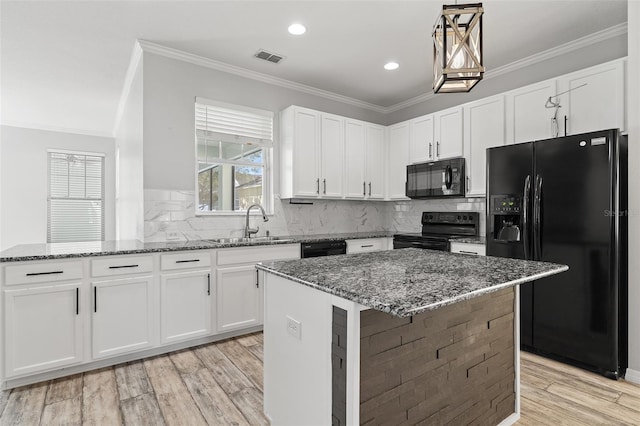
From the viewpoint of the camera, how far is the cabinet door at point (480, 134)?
348cm

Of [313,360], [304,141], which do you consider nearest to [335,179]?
[304,141]

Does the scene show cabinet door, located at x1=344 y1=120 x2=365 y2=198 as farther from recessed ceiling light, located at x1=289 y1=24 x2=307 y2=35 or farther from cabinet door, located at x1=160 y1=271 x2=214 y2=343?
cabinet door, located at x1=160 y1=271 x2=214 y2=343

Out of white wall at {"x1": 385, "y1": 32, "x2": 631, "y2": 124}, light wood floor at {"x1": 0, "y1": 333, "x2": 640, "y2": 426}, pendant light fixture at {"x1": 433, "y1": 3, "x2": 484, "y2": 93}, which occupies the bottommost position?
light wood floor at {"x1": 0, "y1": 333, "x2": 640, "y2": 426}

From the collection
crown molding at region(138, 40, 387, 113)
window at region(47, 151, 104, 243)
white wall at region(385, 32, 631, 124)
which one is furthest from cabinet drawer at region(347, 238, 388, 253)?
window at region(47, 151, 104, 243)

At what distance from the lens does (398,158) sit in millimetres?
4605

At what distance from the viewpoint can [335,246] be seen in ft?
12.4

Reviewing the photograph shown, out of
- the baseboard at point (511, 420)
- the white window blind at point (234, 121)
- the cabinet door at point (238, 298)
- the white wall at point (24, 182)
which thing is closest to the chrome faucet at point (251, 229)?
the cabinet door at point (238, 298)

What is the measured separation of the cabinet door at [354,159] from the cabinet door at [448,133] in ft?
3.08

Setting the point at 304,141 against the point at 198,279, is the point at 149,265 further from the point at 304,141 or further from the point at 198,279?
the point at 304,141

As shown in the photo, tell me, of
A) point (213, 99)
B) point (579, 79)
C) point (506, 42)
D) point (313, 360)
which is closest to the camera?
point (313, 360)

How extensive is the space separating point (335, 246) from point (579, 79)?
8.77 ft

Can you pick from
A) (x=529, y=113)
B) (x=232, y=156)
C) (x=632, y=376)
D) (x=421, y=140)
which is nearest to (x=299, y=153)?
(x=232, y=156)

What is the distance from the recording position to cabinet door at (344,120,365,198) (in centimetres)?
439

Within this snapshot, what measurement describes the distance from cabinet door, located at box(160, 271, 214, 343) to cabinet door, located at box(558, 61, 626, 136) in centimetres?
346
